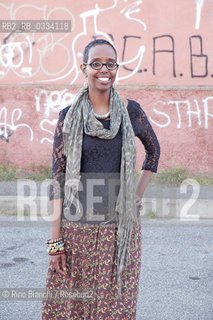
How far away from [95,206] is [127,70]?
587 centimetres

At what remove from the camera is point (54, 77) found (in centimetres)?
812

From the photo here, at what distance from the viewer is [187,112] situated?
26.1 ft

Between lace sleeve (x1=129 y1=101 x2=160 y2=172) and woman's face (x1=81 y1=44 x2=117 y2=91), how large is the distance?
0.75 ft

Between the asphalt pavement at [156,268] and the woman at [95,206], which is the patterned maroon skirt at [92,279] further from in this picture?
the asphalt pavement at [156,268]

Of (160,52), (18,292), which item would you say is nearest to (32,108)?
(160,52)

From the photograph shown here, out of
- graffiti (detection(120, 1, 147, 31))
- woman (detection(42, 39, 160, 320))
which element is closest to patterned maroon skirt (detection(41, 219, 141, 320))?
woman (detection(42, 39, 160, 320))

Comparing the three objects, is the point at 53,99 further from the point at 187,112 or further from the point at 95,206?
the point at 95,206

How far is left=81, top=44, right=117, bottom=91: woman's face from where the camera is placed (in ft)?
7.75

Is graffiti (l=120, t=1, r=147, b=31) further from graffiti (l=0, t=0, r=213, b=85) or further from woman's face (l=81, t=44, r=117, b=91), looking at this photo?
woman's face (l=81, t=44, r=117, b=91)

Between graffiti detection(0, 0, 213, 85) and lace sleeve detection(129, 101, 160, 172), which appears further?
graffiti detection(0, 0, 213, 85)

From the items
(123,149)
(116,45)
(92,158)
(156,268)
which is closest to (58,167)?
(92,158)

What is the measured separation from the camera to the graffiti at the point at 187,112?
7.95 meters

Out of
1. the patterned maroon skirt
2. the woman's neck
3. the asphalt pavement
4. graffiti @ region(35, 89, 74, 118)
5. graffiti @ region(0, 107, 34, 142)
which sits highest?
graffiti @ region(35, 89, 74, 118)

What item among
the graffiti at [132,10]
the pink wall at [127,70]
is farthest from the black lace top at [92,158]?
the graffiti at [132,10]
